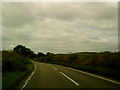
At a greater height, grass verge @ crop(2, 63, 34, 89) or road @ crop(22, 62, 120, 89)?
grass verge @ crop(2, 63, 34, 89)

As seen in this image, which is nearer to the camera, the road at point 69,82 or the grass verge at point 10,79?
the grass verge at point 10,79

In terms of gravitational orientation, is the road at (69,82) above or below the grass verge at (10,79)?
below

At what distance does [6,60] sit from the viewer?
22484 mm

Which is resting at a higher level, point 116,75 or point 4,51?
point 4,51

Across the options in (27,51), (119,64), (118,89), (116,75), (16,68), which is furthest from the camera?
(27,51)

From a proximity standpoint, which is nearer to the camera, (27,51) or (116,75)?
(116,75)

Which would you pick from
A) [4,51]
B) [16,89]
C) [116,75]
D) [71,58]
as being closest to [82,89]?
[16,89]

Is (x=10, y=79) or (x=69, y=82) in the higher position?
(x=10, y=79)

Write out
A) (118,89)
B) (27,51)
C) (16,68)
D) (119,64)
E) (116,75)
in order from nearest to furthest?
(118,89)
(116,75)
(119,64)
(16,68)
(27,51)

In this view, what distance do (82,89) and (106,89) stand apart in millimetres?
1361

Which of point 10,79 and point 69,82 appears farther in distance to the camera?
point 10,79

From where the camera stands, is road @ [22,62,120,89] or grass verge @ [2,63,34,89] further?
road @ [22,62,120,89]

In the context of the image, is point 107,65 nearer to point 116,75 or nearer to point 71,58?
point 116,75

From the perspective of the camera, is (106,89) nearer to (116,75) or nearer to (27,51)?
(116,75)
